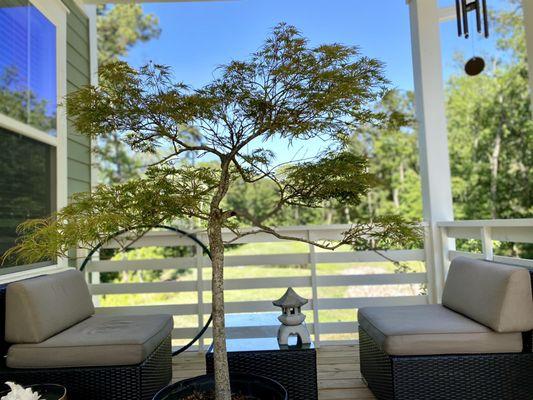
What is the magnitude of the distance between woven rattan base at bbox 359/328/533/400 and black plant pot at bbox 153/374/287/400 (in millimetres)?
643

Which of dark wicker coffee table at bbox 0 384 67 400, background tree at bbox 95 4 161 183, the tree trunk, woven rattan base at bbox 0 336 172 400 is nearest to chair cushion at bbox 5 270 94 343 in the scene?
woven rattan base at bbox 0 336 172 400

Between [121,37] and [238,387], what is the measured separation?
8.51 meters

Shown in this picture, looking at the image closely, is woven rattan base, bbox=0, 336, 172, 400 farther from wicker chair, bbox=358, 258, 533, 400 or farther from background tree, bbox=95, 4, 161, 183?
background tree, bbox=95, 4, 161, 183

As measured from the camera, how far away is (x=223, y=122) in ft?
5.86

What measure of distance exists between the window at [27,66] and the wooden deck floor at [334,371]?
214 centimetres

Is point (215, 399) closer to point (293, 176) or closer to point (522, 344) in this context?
point (293, 176)

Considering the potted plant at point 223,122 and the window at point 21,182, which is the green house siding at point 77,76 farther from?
the potted plant at point 223,122

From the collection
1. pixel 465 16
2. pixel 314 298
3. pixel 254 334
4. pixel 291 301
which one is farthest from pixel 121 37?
pixel 291 301

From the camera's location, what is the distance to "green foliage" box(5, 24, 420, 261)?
5.37 feet

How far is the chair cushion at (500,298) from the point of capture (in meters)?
1.95

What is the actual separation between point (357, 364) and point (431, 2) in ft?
10.5

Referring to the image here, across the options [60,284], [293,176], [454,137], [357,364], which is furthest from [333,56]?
[454,137]

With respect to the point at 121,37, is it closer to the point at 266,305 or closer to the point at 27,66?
the point at 27,66

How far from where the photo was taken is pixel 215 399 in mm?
1789
